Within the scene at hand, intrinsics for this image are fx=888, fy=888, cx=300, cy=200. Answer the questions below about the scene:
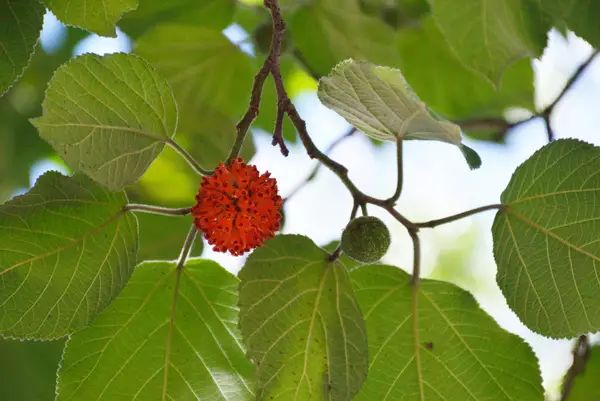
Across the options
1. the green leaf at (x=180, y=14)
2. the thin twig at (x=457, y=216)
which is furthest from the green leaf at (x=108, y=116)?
the green leaf at (x=180, y=14)

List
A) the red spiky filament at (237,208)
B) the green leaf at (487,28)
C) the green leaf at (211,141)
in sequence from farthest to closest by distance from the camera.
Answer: the green leaf at (211,141), the green leaf at (487,28), the red spiky filament at (237,208)

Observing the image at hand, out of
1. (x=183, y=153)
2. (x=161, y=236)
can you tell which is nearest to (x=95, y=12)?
(x=183, y=153)

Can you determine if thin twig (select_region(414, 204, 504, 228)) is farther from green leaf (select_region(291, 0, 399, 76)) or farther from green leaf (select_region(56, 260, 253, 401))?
green leaf (select_region(291, 0, 399, 76))

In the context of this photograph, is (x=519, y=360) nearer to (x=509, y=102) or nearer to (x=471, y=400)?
(x=471, y=400)

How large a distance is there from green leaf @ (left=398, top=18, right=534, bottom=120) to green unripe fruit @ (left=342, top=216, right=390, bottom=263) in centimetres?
94

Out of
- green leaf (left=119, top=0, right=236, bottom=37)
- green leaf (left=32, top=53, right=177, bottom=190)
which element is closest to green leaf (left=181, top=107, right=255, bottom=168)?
green leaf (left=119, top=0, right=236, bottom=37)

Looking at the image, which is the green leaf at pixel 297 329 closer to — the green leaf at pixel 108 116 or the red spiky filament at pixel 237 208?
the red spiky filament at pixel 237 208

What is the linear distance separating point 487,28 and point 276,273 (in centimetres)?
57

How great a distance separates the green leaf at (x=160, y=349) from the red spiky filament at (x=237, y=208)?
125mm

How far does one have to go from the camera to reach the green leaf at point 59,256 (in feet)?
3.71

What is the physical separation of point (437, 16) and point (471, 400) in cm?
61

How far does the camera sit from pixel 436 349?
1.28m

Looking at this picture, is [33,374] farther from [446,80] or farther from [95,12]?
[446,80]

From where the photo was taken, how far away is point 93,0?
1.17 meters
